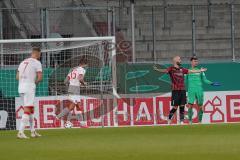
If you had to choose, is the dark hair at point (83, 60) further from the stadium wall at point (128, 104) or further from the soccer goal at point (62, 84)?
the stadium wall at point (128, 104)

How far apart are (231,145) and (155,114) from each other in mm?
9130

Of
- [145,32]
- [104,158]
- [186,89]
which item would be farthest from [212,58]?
[104,158]

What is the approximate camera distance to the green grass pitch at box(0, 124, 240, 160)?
35.8 ft

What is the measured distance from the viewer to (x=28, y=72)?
15.6 m

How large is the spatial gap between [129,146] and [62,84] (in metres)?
9.41

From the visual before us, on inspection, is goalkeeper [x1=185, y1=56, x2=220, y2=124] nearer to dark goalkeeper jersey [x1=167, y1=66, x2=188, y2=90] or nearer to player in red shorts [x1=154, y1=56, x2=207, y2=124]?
player in red shorts [x1=154, y1=56, x2=207, y2=124]

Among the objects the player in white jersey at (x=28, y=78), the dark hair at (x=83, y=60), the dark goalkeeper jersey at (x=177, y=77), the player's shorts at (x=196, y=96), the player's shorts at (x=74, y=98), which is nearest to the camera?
the player in white jersey at (x=28, y=78)

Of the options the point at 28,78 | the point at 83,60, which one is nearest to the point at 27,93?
the point at 28,78

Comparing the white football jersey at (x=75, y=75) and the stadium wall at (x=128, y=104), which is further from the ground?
the white football jersey at (x=75, y=75)

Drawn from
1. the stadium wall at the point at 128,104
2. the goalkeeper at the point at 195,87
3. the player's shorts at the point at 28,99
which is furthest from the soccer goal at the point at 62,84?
the player's shorts at the point at 28,99

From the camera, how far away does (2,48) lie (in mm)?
21844

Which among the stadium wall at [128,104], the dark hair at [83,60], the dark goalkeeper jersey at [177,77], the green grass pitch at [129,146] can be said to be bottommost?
the green grass pitch at [129,146]

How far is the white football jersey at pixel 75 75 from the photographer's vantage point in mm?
21109

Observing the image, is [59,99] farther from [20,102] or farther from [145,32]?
[145,32]
